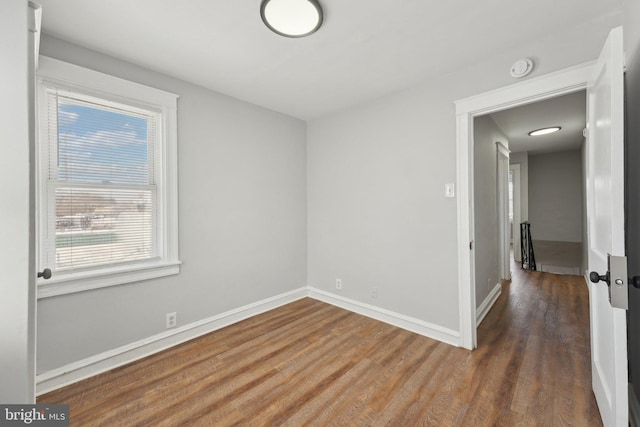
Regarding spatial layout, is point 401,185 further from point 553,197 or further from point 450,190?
point 553,197

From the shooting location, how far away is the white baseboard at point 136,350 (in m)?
1.95

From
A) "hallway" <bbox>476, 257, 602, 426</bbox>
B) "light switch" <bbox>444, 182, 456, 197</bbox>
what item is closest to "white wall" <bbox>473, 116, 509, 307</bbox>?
"hallway" <bbox>476, 257, 602, 426</bbox>

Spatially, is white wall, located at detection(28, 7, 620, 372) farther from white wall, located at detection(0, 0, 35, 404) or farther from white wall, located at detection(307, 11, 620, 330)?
white wall, located at detection(0, 0, 35, 404)

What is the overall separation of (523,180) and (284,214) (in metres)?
5.83

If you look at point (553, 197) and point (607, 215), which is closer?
point (607, 215)

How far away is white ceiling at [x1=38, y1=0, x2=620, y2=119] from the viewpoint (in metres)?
1.71

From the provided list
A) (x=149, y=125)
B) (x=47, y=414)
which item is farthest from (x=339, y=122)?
(x=47, y=414)

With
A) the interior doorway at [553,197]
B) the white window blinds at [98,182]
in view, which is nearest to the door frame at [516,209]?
the interior doorway at [553,197]

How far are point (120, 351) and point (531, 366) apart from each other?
333 centimetres

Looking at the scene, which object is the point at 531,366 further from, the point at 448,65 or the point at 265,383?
the point at 448,65

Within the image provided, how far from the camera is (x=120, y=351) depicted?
223 centimetres

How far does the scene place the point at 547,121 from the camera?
Result: 394 cm

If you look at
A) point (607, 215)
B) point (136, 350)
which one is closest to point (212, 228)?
point (136, 350)

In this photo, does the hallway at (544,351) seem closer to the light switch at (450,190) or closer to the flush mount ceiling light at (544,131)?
the light switch at (450,190)
